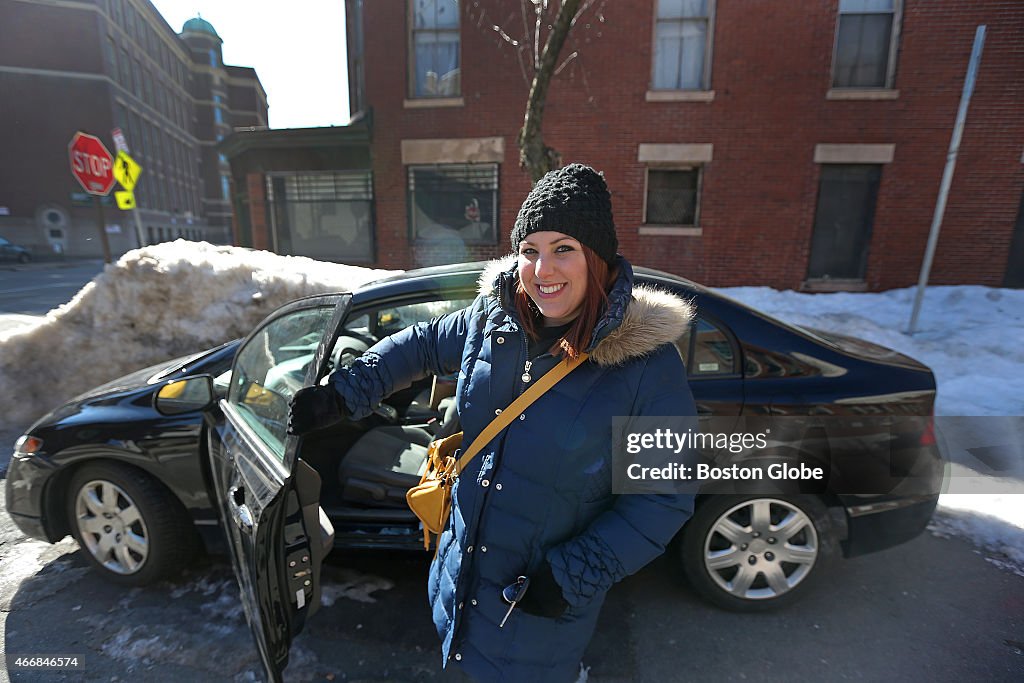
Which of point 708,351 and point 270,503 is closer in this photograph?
point 270,503

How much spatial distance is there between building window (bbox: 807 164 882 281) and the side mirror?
10.2 meters

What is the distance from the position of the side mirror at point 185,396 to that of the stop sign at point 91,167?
857 centimetres

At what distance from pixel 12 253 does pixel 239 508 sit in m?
33.9

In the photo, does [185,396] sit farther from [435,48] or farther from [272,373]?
[435,48]

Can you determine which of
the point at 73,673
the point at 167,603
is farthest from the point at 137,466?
the point at 73,673

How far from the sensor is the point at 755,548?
2.44 m

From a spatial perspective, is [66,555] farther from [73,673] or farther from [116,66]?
[116,66]

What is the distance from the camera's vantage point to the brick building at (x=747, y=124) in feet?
29.0

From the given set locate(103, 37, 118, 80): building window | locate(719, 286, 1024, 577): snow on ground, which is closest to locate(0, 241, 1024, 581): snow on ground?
locate(719, 286, 1024, 577): snow on ground

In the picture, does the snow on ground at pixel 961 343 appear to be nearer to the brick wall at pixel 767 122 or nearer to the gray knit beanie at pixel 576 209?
the brick wall at pixel 767 122

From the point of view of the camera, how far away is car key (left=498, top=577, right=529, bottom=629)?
1334 mm

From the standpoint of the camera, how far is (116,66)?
37844 mm

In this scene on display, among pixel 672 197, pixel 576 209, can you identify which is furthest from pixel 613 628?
pixel 672 197

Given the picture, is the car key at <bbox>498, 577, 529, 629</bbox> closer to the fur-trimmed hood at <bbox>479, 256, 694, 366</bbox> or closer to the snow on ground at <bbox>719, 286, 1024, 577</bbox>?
the fur-trimmed hood at <bbox>479, 256, 694, 366</bbox>
